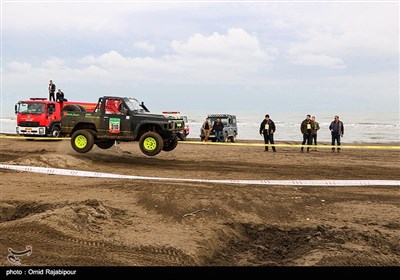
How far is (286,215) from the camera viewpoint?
916 cm

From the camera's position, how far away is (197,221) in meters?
8.35

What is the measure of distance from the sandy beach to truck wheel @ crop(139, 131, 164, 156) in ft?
3.73

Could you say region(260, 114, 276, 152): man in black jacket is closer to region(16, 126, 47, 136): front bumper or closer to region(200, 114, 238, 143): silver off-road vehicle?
region(200, 114, 238, 143): silver off-road vehicle

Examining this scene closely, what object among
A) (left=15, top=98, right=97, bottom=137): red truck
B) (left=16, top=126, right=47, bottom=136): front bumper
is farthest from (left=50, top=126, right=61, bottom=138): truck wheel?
(left=16, top=126, right=47, bottom=136): front bumper

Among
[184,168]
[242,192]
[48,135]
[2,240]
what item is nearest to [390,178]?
[242,192]

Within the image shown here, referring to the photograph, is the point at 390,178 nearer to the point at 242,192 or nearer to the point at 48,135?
the point at 242,192

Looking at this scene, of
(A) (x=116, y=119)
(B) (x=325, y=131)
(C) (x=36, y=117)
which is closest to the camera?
(A) (x=116, y=119)

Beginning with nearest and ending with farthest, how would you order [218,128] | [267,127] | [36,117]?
[267,127] → [218,128] → [36,117]

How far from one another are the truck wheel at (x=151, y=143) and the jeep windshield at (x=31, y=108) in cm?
1353

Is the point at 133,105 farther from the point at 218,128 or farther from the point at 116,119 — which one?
the point at 218,128

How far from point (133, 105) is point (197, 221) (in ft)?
28.4

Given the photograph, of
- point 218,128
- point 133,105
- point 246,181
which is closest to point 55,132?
point 218,128

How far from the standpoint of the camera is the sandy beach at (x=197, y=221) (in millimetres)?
6312
